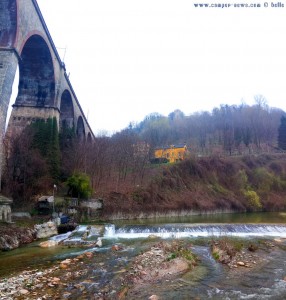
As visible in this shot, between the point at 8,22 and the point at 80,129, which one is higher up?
the point at 8,22

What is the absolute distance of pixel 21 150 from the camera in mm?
25797

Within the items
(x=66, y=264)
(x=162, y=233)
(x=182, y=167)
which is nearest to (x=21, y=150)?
(x=162, y=233)

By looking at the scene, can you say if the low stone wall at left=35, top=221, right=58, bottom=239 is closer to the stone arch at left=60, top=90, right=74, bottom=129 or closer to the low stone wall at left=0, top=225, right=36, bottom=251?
the low stone wall at left=0, top=225, right=36, bottom=251

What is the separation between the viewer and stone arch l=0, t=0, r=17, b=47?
811 inches

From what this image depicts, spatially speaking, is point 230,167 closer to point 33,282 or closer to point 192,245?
point 192,245

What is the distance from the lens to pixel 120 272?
35.6 feet

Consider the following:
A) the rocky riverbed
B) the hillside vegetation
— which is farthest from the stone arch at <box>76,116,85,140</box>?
the rocky riverbed

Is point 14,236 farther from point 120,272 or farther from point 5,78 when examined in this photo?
point 5,78

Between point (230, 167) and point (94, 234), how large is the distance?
3489cm

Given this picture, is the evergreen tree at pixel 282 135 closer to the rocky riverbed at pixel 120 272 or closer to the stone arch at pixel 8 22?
the rocky riverbed at pixel 120 272

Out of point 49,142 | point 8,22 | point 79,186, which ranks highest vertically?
point 8,22

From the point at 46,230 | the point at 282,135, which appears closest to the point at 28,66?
the point at 46,230

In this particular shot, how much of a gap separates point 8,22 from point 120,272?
20.3 m

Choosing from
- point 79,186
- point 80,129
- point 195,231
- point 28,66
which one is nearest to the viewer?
point 195,231
